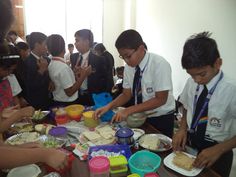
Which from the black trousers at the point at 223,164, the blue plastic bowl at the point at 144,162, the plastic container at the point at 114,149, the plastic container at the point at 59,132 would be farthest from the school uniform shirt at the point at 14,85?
the black trousers at the point at 223,164

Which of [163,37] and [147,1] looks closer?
[163,37]

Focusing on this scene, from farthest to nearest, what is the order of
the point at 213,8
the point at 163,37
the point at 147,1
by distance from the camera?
1. the point at 147,1
2. the point at 163,37
3. the point at 213,8

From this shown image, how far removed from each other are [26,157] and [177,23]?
3.65 meters

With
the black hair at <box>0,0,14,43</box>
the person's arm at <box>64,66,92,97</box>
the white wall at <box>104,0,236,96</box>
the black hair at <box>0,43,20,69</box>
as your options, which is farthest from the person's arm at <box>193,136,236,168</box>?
the white wall at <box>104,0,236,96</box>

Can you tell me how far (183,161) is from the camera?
1.24m

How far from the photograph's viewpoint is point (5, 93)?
1.89m

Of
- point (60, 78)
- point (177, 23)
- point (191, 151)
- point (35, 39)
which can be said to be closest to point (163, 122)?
point (191, 151)

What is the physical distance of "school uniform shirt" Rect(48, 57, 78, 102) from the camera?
7.34 feet

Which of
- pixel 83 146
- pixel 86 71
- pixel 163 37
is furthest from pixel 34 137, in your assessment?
pixel 163 37

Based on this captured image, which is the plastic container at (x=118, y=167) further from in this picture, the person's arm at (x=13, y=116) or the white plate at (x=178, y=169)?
the person's arm at (x=13, y=116)

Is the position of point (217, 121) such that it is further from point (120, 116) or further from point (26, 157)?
point (26, 157)

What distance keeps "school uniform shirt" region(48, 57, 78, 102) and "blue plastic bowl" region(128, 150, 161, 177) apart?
4.04ft

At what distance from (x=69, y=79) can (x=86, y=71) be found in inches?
15.8

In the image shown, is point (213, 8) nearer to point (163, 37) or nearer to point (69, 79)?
point (163, 37)
